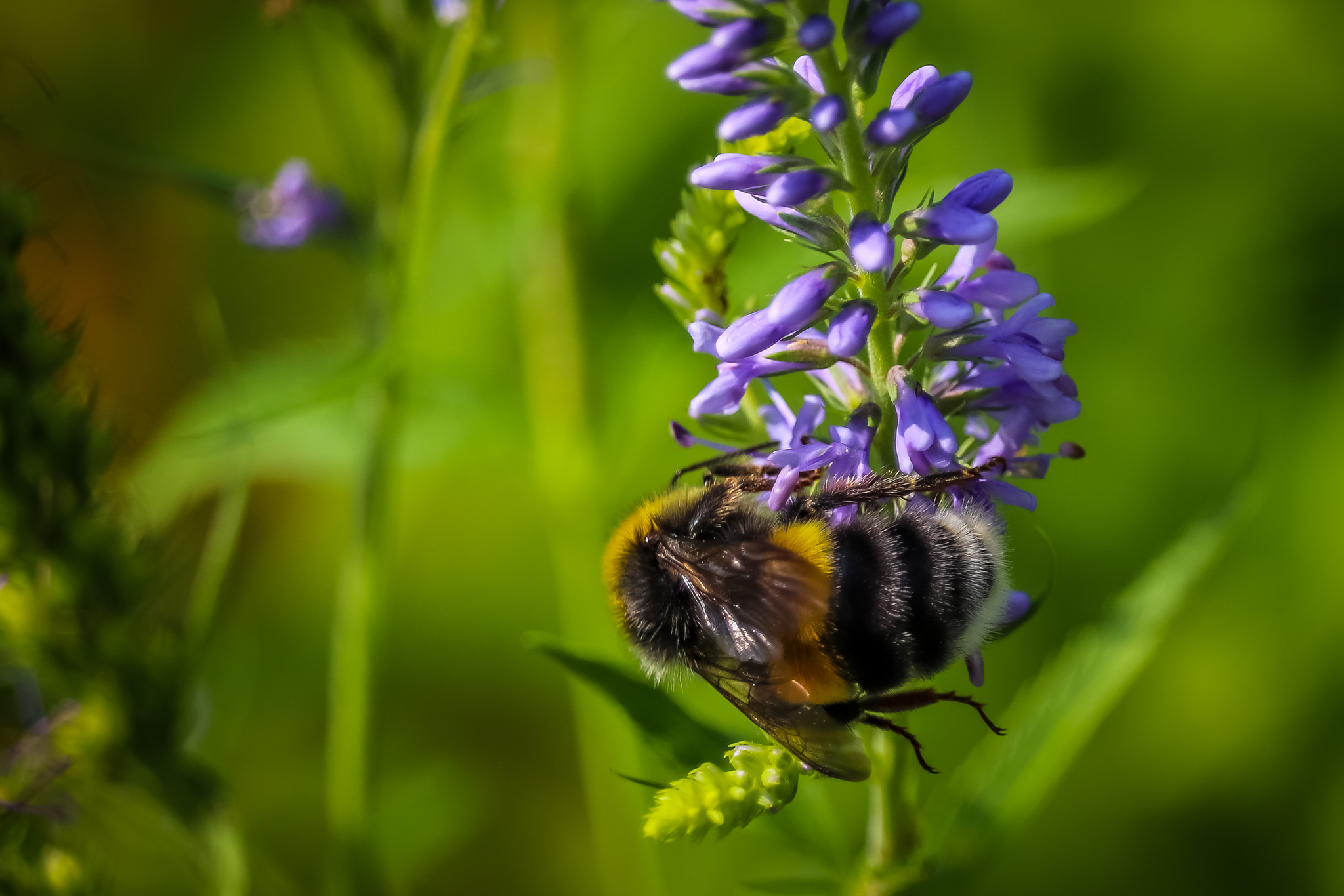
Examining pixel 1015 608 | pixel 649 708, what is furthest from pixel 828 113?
pixel 649 708

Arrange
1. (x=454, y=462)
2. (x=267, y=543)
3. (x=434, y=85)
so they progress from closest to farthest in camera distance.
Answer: (x=434, y=85)
(x=454, y=462)
(x=267, y=543)

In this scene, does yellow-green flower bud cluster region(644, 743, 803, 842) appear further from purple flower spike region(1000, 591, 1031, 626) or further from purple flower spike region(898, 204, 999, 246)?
purple flower spike region(898, 204, 999, 246)

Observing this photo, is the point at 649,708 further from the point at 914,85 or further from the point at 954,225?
the point at 914,85

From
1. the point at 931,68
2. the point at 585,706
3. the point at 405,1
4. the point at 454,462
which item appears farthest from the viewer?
the point at 454,462

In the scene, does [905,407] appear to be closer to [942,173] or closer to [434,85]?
[434,85]

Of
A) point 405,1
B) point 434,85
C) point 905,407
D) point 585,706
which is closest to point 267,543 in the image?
point 585,706

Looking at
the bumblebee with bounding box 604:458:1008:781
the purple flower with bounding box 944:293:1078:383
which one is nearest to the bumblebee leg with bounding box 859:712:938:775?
the bumblebee with bounding box 604:458:1008:781

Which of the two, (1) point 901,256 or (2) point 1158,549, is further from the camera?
(2) point 1158,549
